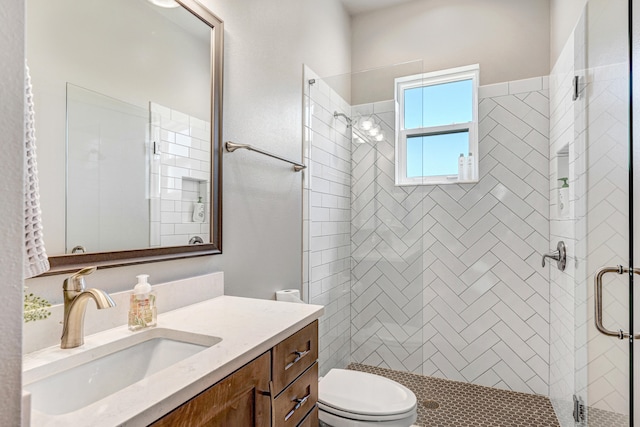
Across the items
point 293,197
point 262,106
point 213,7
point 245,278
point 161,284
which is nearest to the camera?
point 161,284

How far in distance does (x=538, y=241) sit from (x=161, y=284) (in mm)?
2404

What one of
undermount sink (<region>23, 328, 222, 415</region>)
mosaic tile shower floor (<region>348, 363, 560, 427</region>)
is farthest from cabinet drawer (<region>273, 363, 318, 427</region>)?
mosaic tile shower floor (<region>348, 363, 560, 427</region>)

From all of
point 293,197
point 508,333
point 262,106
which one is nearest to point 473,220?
point 508,333

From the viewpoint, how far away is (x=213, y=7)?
58.4 inches

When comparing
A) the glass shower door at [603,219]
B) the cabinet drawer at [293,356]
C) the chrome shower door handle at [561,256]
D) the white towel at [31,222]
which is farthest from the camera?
the chrome shower door handle at [561,256]

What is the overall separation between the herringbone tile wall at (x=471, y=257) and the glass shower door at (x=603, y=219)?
761 mm

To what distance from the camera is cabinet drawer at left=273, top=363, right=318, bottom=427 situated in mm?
1040

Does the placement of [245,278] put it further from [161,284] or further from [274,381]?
[274,381]

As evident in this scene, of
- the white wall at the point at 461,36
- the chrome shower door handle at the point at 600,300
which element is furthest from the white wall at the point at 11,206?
the white wall at the point at 461,36

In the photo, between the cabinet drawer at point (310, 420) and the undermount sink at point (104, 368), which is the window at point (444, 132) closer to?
the cabinet drawer at point (310, 420)

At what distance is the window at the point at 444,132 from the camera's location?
2.48 metres

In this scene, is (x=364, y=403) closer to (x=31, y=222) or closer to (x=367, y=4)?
(x=31, y=222)

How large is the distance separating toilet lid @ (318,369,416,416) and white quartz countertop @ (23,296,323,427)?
64 cm

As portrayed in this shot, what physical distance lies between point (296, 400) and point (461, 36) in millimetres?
2740
